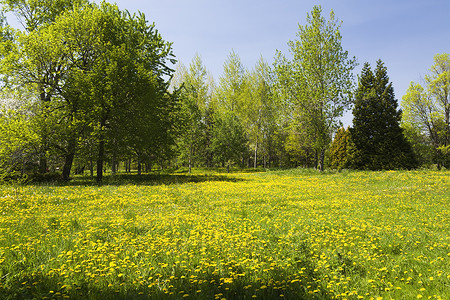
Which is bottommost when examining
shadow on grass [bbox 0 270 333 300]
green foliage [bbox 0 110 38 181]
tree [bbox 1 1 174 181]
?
shadow on grass [bbox 0 270 333 300]

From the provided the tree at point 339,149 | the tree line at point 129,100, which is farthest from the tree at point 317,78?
the tree at point 339,149

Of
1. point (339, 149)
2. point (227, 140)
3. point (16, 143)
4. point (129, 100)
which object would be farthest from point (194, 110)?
point (339, 149)

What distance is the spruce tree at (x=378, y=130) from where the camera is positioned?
32719mm

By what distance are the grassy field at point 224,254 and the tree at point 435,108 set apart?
34.1 meters

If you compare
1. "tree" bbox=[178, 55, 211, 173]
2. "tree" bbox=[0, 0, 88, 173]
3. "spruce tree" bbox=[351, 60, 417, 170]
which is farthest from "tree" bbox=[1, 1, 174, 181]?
"spruce tree" bbox=[351, 60, 417, 170]

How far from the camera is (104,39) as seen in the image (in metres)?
20.9

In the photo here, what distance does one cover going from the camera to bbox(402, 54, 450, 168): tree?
111ft

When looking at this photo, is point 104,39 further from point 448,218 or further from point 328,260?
point 448,218

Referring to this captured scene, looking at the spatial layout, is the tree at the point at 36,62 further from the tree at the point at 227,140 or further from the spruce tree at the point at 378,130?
the spruce tree at the point at 378,130

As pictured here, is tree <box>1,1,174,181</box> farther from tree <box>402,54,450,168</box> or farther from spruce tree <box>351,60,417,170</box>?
tree <box>402,54,450,168</box>

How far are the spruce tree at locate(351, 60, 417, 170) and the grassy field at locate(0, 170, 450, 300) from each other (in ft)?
88.0

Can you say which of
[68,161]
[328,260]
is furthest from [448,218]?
[68,161]

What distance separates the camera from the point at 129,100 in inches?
805

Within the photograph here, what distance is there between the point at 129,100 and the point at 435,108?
41209 millimetres
